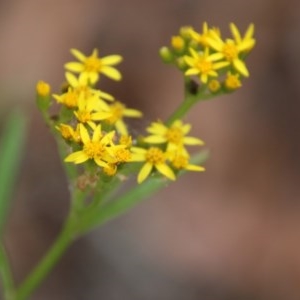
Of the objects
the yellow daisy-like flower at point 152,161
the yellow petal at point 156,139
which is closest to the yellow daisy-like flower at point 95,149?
the yellow daisy-like flower at point 152,161

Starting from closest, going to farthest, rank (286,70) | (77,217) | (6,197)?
(77,217) < (6,197) < (286,70)

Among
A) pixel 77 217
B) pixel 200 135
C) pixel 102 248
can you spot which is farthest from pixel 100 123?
pixel 200 135

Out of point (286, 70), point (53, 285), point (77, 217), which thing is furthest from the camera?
point (286, 70)

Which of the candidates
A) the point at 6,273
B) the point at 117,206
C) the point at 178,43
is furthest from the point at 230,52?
the point at 6,273

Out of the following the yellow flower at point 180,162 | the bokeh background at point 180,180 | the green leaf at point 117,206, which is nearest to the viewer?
the yellow flower at point 180,162

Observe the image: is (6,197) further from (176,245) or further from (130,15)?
(130,15)

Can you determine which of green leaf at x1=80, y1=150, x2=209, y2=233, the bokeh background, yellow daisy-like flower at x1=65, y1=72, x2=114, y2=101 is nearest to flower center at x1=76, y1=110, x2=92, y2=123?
yellow daisy-like flower at x1=65, y1=72, x2=114, y2=101

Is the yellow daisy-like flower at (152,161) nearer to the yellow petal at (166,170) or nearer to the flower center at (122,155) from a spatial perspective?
the yellow petal at (166,170)

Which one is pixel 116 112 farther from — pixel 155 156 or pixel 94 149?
pixel 94 149
